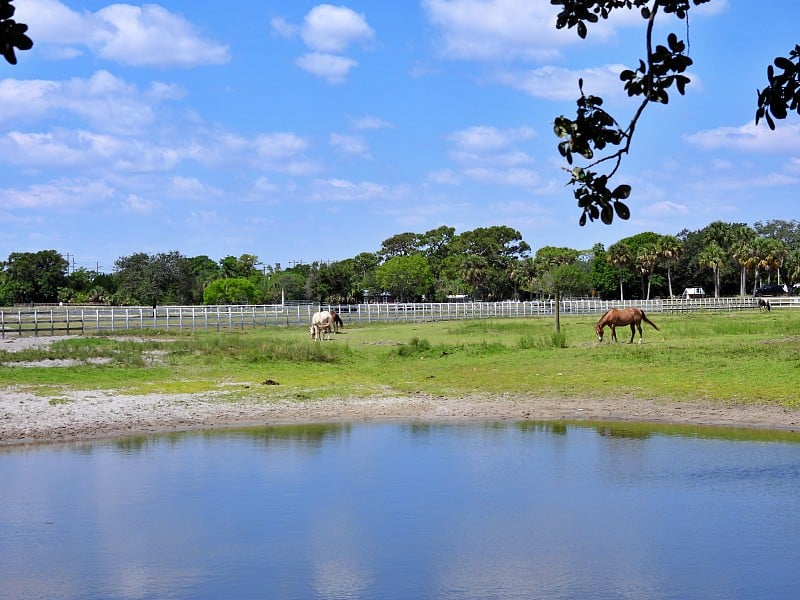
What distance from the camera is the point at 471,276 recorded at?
120 m

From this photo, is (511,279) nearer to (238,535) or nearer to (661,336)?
(661,336)

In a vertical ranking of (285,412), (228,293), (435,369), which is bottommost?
(285,412)

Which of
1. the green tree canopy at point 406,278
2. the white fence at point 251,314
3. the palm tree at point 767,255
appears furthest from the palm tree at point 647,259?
the green tree canopy at point 406,278

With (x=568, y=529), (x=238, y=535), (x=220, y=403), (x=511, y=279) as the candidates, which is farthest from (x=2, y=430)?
(x=511, y=279)

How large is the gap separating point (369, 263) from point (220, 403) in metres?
138

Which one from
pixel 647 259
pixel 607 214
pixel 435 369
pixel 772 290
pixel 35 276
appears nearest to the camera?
pixel 607 214

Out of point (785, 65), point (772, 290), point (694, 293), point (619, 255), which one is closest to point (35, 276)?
point (619, 255)

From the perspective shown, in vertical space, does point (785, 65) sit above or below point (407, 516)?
above

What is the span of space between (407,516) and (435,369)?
15122mm

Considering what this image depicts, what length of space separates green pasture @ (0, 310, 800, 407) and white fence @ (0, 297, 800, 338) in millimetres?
13793

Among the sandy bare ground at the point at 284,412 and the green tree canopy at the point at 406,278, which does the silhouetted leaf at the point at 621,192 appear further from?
the green tree canopy at the point at 406,278

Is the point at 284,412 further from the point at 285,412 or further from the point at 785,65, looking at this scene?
the point at 785,65

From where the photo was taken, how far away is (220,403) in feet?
67.3

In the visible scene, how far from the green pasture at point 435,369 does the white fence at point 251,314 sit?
13.8 metres
